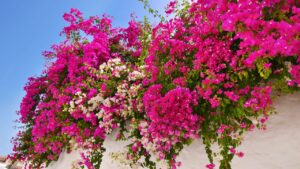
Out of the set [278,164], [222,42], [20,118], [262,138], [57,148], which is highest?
[20,118]

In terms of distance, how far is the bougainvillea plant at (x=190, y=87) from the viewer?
4.86 metres

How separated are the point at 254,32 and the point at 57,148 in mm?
6189

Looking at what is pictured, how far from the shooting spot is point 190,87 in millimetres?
6027

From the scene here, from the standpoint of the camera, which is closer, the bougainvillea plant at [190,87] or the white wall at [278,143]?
the bougainvillea plant at [190,87]

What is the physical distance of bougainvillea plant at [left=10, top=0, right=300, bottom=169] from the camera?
4859mm

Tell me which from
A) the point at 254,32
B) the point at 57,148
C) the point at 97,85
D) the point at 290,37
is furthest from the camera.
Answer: the point at 57,148

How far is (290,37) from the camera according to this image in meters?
4.48

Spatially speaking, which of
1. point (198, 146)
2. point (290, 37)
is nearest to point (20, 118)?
point (198, 146)

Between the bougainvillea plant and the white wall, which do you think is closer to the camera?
the bougainvillea plant

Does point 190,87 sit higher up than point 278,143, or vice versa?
point 190,87

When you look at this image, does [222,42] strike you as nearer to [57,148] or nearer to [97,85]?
[97,85]

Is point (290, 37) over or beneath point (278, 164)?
over

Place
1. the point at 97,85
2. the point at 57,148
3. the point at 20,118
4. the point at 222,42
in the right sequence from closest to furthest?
1. the point at 222,42
2. the point at 97,85
3. the point at 57,148
4. the point at 20,118

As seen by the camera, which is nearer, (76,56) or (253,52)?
(253,52)
